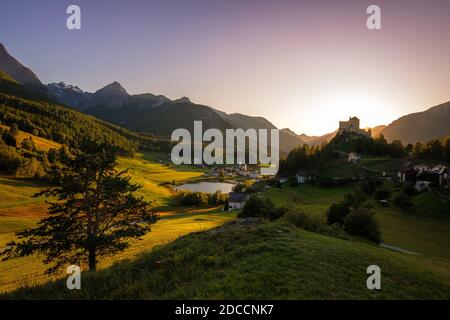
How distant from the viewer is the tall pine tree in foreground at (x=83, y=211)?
22.9m

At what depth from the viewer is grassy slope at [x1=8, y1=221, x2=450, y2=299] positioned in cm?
1236

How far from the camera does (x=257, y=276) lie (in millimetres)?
13250

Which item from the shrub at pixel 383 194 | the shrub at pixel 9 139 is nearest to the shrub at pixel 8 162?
the shrub at pixel 9 139

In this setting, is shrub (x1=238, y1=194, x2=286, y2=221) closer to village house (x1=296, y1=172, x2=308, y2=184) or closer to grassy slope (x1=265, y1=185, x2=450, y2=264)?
grassy slope (x1=265, y1=185, x2=450, y2=264)

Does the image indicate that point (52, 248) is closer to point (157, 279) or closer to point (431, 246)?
point (157, 279)

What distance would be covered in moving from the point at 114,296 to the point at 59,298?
278 cm

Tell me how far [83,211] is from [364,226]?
1710 inches

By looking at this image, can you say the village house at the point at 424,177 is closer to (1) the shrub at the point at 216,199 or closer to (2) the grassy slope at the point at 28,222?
(2) the grassy slope at the point at 28,222

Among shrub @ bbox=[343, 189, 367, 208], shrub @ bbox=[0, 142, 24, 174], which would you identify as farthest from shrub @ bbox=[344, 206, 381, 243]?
shrub @ bbox=[0, 142, 24, 174]

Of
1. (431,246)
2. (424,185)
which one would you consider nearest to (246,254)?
(431,246)

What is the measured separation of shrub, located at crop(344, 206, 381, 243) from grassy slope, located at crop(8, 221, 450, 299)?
30780 mm

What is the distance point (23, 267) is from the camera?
115 ft

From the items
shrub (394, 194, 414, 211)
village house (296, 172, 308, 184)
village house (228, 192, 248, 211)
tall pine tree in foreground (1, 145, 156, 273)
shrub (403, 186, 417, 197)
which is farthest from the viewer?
village house (296, 172, 308, 184)

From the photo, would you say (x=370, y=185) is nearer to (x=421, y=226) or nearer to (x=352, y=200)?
(x=421, y=226)
